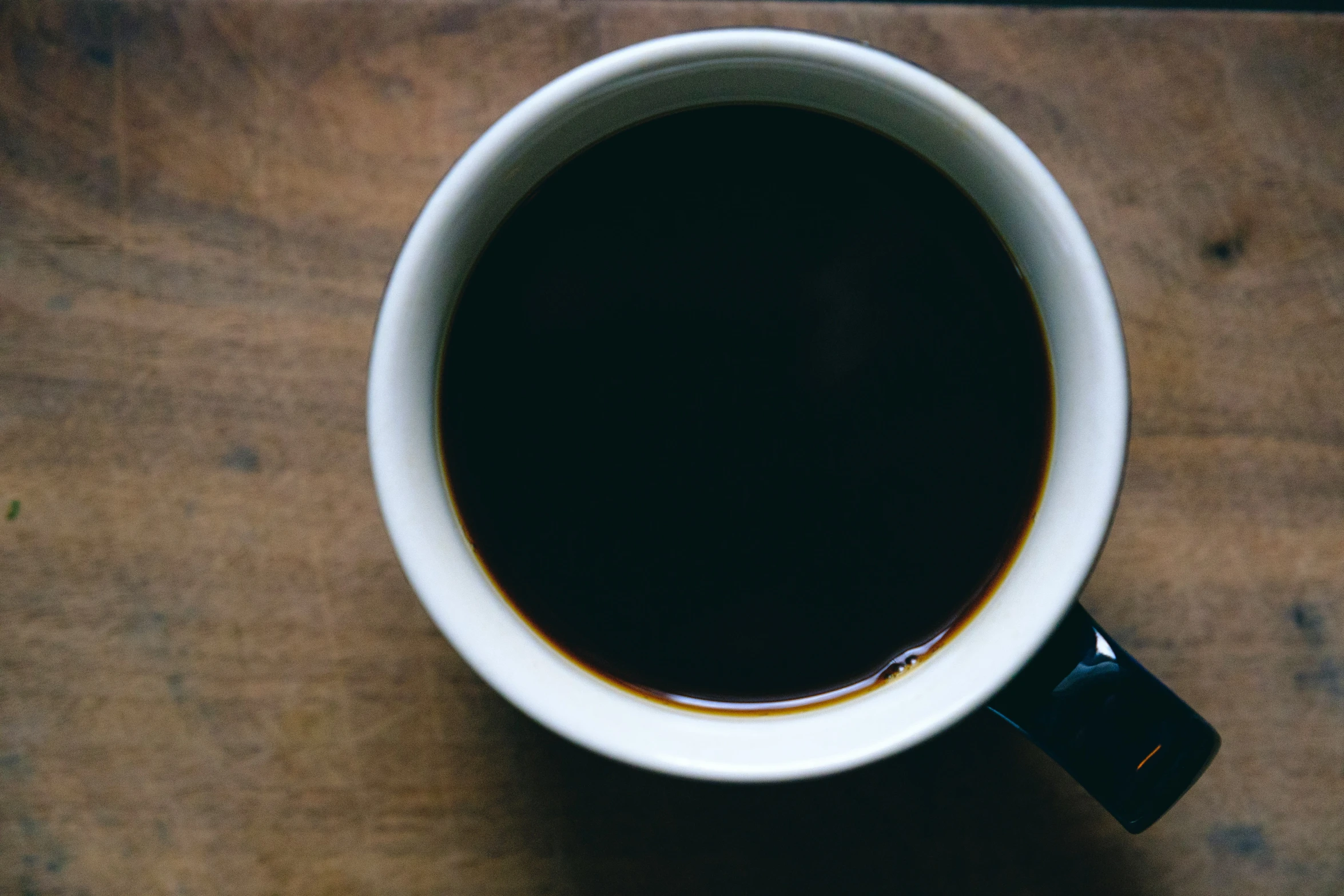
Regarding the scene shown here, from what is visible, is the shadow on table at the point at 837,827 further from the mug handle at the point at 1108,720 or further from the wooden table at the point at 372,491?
the mug handle at the point at 1108,720

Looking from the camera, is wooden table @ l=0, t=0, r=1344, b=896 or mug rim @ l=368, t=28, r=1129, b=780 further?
wooden table @ l=0, t=0, r=1344, b=896

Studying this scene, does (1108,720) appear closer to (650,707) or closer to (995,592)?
(995,592)

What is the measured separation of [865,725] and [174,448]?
1.35ft

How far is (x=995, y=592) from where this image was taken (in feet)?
1.53

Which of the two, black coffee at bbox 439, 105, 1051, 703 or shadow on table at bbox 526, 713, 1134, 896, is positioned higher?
black coffee at bbox 439, 105, 1051, 703

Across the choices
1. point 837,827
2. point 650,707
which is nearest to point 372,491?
point 650,707

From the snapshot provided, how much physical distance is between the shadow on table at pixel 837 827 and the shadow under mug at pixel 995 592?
0.12m

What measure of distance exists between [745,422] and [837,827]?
24 centimetres

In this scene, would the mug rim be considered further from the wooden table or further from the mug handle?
the wooden table

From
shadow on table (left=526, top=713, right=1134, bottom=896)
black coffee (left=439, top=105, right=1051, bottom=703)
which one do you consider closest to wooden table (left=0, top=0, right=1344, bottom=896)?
shadow on table (left=526, top=713, right=1134, bottom=896)

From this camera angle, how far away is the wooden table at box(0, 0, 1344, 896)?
0.57 m

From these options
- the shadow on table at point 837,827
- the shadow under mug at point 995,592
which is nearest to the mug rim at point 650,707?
the shadow under mug at point 995,592

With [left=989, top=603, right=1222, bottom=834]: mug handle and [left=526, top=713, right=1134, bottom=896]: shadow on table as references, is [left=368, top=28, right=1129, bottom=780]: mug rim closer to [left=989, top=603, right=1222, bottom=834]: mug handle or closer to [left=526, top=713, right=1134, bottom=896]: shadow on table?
[left=989, top=603, right=1222, bottom=834]: mug handle

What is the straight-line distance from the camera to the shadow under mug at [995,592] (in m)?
0.42
